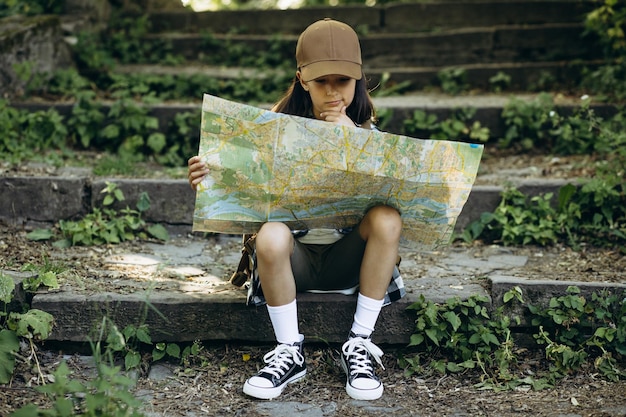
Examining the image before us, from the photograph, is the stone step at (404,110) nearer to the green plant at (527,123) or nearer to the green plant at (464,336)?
the green plant at (527,123)

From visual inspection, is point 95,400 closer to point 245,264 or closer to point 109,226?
point 245,264

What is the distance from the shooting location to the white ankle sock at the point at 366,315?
8.41 feet

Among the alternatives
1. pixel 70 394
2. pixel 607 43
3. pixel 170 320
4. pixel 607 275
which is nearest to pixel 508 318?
pixel 607 275

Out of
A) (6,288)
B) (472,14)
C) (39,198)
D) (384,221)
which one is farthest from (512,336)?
(472,14)

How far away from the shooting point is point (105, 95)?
501 cm

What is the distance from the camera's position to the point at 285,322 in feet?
8.23

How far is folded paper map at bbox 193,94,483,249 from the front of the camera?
94.8 inches

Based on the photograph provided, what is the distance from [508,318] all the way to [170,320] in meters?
1.27

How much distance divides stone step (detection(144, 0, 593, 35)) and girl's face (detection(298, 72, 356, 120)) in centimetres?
364

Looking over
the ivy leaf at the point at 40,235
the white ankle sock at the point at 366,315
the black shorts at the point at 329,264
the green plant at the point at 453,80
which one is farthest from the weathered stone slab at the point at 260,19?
the white ankle sock at the point at 366,315

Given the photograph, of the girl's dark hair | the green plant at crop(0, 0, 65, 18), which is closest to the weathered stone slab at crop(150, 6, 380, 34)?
the green plant at crop(0, 0, 65, 18)

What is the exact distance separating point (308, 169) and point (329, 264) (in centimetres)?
45

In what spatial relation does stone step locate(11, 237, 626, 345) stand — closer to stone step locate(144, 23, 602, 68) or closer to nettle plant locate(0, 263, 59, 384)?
nettle plant locate(0, 263, 59, 384)

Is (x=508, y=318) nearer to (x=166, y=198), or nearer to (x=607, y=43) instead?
(x=166, y=198)
